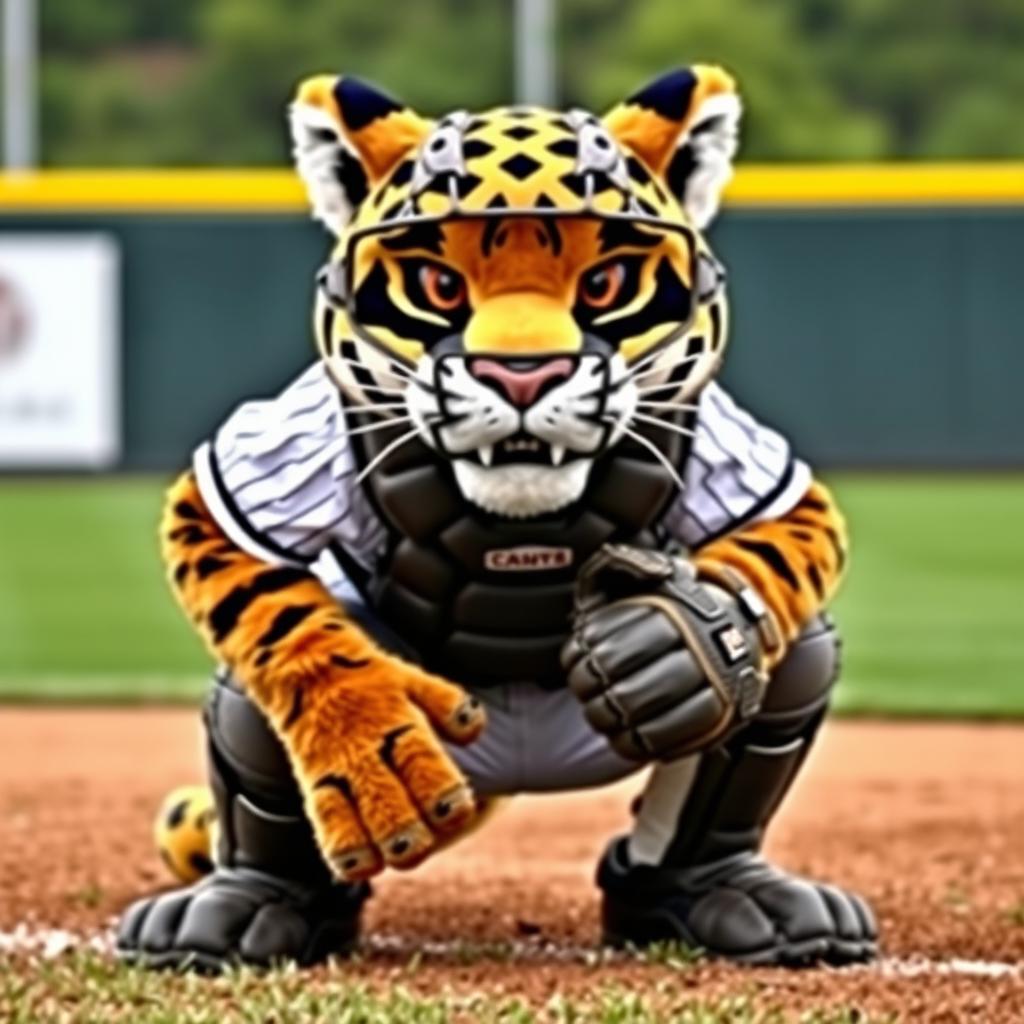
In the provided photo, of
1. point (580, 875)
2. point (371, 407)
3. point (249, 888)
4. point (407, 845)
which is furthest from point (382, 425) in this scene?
point (580, 875)

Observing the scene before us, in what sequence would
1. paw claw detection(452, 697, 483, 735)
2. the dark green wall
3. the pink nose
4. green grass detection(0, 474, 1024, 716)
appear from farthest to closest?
the dark green wall → green grass detection(0, 474, 1024, 716) → paw claw detection(452, 697, 483, 735) → the pink nose

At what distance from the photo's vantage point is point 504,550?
12.1 ft

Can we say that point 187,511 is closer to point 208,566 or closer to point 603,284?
point 208,566

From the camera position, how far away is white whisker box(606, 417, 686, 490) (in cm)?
A: 363

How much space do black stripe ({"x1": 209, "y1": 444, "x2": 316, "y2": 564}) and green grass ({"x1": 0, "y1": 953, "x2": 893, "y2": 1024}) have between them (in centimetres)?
48

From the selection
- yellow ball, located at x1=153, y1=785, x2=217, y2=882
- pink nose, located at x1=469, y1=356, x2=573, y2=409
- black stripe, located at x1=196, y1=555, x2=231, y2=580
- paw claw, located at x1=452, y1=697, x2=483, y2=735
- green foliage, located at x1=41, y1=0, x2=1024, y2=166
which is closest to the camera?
pink nose, located at x1=469, y1=356, x2=573, y2=409

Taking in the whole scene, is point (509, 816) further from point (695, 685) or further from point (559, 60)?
point (559, 60)

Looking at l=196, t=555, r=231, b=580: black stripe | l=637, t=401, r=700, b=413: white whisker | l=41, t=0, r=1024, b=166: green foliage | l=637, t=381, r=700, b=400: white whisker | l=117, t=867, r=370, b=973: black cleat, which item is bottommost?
l=41, t=0, r=1024, b=166: green foliage

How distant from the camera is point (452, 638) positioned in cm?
377

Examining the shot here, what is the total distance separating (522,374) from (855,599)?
6.65 meters

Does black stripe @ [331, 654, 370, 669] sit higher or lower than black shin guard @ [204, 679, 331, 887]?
higher

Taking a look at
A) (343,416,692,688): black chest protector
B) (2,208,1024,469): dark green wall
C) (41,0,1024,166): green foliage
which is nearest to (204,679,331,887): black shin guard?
(343,416,692,688): black chest protector

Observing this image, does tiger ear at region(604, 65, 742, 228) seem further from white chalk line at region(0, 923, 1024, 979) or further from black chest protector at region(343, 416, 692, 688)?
white chalk line at region(0, 923, 1024, 979)

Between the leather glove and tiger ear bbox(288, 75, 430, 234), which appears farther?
tiger ear bbox(288, 75, 430, 234)
